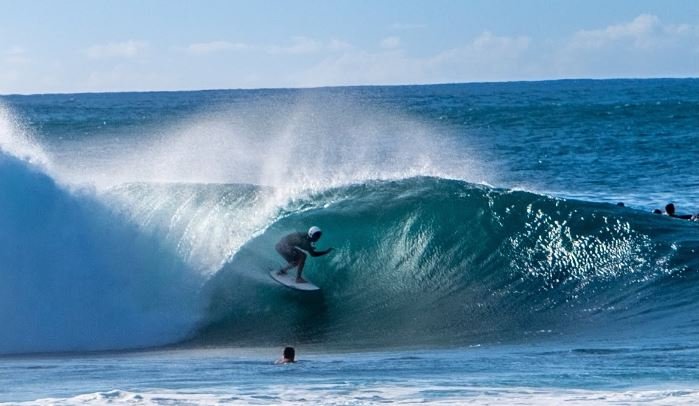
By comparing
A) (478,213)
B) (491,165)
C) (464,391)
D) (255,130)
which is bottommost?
(464,391)

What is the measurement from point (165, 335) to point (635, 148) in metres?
30.7

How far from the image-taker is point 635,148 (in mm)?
43562

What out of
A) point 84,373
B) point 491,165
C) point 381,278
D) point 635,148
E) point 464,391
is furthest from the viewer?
point 635,148

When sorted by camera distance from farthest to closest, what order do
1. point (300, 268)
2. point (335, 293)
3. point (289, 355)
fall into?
point (335, 293), point (300, 268), point (289, 355)

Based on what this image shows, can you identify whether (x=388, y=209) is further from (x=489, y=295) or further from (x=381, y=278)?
(x=489, y=295)

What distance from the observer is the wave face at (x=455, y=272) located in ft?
51.9

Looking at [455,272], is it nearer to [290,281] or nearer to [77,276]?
[290,281]

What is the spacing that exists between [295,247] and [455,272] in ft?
Result: 8.03

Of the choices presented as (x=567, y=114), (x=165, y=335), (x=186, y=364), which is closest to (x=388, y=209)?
(x=165, y=335)

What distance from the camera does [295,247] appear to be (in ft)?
56.7

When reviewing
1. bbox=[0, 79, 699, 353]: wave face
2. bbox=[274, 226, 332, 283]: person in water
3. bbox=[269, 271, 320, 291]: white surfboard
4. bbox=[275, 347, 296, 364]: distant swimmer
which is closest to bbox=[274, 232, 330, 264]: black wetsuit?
bbox=[274, 226, 332, 283]: person in water

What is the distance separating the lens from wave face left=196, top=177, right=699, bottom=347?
623 inches

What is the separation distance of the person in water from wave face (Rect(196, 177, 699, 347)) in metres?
0.38

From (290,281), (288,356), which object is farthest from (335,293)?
(288,356)
